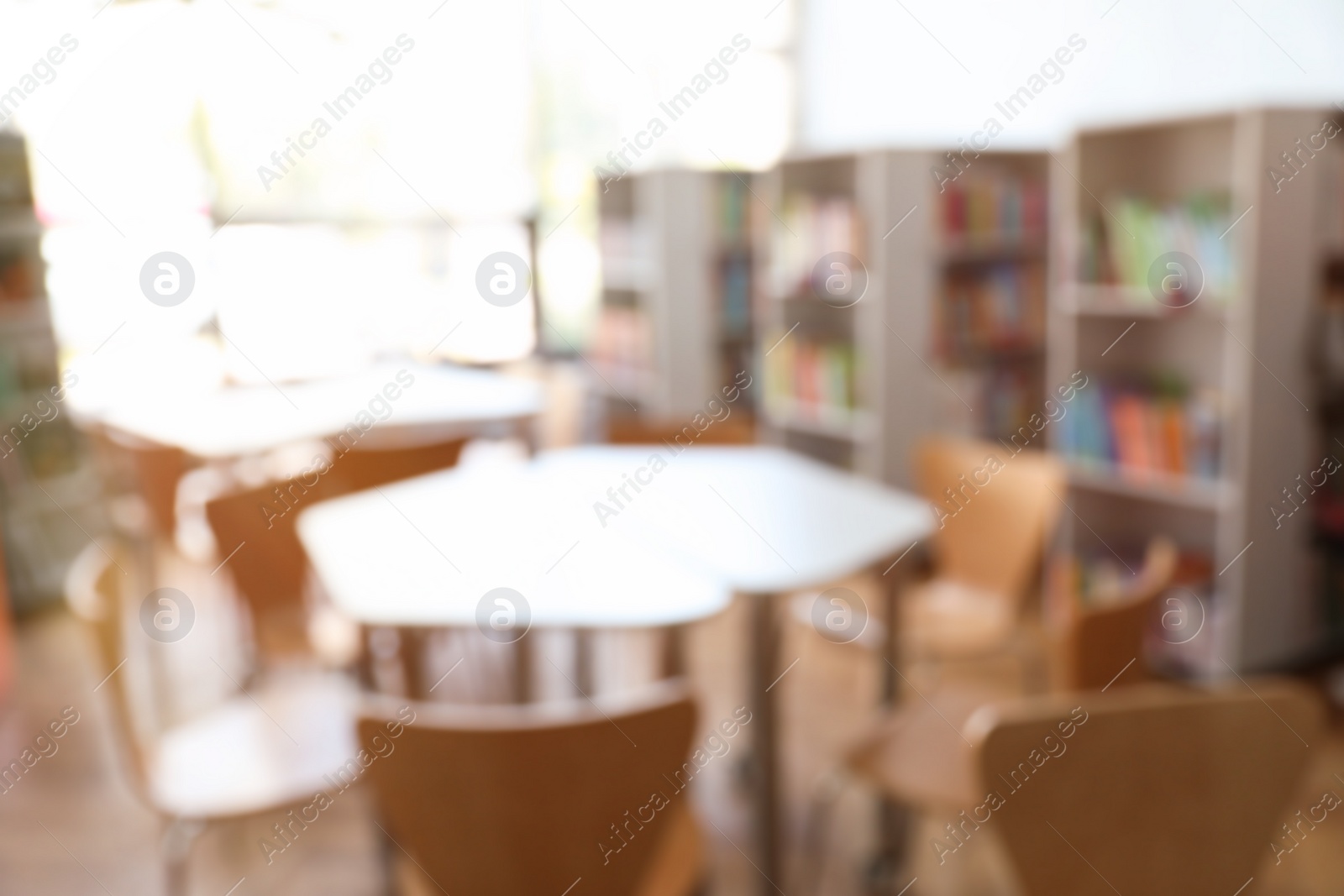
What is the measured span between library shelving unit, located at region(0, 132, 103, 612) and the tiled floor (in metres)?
1.10

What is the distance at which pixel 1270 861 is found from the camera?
7.98 feet

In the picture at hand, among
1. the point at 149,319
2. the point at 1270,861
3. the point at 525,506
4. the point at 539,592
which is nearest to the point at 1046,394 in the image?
the point at 1270,861

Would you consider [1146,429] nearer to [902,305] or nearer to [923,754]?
[902,305]

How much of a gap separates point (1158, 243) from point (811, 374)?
1635 mm

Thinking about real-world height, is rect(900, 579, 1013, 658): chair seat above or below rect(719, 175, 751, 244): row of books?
below

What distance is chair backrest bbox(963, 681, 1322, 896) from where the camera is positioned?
53.5 inches

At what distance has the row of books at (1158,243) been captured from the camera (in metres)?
3.32

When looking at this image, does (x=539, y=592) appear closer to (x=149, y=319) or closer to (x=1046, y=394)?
(x=1046, y=394)

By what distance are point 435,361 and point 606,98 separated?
181cm

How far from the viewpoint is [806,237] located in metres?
4.57

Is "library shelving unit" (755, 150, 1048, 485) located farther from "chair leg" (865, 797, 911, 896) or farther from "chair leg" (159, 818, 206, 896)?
"chair leg" (159, 818, 206, 896)

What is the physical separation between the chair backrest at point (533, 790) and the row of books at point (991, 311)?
11.0ft

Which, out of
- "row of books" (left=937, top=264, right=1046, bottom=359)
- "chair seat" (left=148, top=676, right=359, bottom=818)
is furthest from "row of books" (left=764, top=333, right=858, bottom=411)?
"chair seat" (left=148, top=676, right=359, bottom=818)

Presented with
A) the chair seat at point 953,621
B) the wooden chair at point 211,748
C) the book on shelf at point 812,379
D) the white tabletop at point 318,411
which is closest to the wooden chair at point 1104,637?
the chair seat at point 953,621
